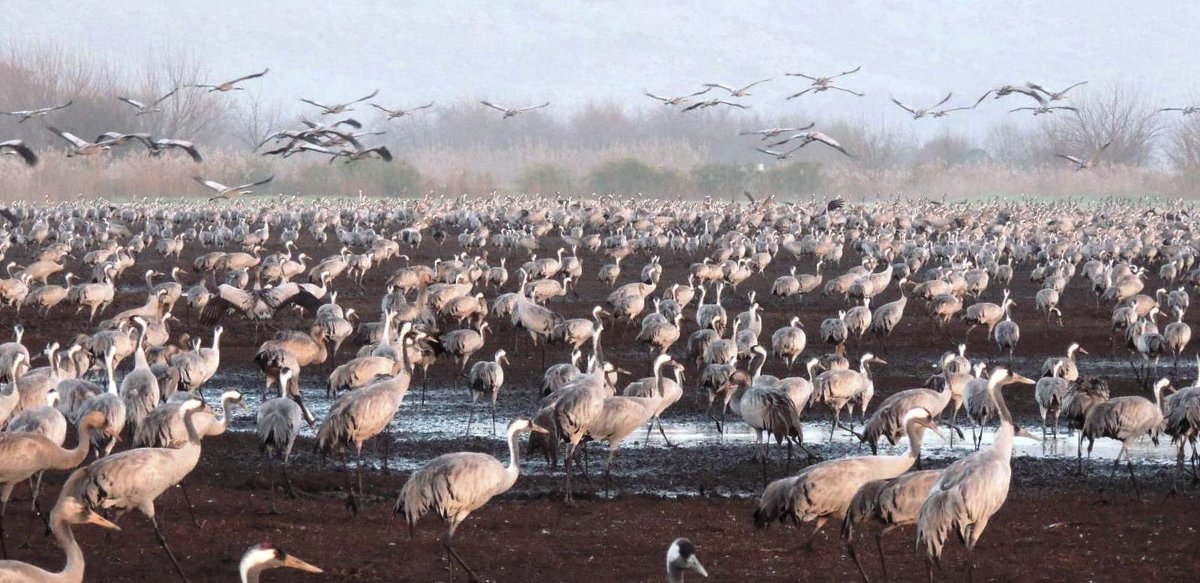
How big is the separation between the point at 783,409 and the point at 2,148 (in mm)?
11907

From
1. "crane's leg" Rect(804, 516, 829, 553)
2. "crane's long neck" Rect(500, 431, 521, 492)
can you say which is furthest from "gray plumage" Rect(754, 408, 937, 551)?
"crane's long neck" Rect(500, 431, 521, 492)

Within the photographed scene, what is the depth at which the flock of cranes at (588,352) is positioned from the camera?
891cm

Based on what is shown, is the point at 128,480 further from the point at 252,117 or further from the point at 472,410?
the point at 252,117

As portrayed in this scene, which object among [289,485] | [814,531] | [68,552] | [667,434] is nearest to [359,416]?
[289,485]

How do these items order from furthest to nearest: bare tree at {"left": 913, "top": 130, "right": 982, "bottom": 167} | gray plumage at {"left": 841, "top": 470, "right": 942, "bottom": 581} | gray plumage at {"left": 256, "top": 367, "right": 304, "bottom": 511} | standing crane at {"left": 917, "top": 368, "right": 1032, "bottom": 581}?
1. bare tree at {"left": 913, "top": 130, "right": 982, "bottom": 167}
2. gray plumage at {"left": 256, "top": 367, "right": 304, "bottom": 511}
3. gray plumage at {"left": 841, "top": 470, "right": 942, "bottom": 581}
4. standing crane at {"left": 917, "top": 368, "right": 1032, "bottom": 581}

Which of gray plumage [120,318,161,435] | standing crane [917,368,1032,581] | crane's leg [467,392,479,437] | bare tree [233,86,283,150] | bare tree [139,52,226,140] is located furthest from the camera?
bare tree [233,86,283,150]

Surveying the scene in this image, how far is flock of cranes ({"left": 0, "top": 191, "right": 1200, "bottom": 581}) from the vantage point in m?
8.91

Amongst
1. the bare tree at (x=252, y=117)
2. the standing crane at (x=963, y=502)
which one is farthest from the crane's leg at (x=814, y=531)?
the bare tree at (x=252, y=117)

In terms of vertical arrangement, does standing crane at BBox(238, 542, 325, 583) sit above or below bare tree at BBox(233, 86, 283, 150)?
above

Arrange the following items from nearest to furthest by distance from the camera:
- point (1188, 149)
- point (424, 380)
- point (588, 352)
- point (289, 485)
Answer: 1. point (289, 485)
2. point (424, 380)
3. point (588, 352)
4. point (1188, 149)

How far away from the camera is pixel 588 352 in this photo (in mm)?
19031

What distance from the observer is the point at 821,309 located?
23594mm

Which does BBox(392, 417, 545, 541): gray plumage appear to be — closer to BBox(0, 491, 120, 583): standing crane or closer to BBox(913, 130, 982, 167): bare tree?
BBox(0, 491, 120, 583): standing crane

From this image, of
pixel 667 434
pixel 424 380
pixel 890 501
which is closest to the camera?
pixel 890 501
